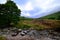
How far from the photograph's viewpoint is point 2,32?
51281 millimetres

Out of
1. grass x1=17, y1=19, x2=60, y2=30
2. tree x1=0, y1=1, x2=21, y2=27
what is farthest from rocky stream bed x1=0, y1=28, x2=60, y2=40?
grass x1=17, y1=19, x2=60, y2=30

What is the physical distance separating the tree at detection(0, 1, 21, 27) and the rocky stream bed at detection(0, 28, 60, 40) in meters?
3.20

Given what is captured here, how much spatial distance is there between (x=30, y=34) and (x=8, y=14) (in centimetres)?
971

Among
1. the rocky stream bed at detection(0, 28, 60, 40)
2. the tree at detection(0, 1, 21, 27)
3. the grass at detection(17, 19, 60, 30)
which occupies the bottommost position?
the rocky stream bed at detection(0, 28, 60, 40)

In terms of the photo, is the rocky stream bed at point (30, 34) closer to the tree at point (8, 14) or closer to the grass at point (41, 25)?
the tree at point (8, 14)

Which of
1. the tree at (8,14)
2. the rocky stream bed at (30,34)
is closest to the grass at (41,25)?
the tree at (8,14)

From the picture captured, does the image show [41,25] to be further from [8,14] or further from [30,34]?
[8,14]

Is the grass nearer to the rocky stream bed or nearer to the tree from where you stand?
the tree

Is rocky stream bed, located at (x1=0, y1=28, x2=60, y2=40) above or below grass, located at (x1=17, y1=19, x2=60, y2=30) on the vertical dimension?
below

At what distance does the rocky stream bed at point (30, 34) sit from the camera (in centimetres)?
4656

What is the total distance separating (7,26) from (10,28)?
177 centimetres

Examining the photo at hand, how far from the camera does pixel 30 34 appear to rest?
4791 cm

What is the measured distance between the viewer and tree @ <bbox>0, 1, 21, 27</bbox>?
176 ft

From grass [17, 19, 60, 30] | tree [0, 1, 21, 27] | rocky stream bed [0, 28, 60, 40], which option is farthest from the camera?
grass [17, 19, 60, 30]
